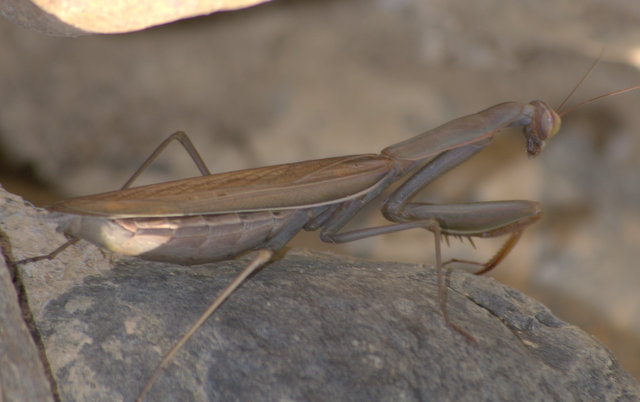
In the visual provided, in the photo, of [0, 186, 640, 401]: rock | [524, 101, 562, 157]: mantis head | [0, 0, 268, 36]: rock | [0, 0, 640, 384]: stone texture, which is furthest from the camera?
[0, 0, 640, 384]: stone texture

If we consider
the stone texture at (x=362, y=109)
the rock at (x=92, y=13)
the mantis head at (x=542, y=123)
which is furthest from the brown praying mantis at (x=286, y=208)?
the stone texture at (x=362, y=109)

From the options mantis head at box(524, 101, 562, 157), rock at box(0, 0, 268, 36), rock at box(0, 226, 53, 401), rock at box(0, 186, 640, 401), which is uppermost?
mantis head at box(524, 101, 562, 157)

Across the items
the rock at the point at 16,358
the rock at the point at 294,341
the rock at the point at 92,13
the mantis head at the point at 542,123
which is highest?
the mantis head at the point at 542,123

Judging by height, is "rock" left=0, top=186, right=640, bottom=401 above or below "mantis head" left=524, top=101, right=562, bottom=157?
below

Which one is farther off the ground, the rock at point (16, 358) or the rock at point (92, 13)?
the rock at point (92, 13)

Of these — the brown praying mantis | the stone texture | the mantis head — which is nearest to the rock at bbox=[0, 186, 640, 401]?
the brown praying mantis

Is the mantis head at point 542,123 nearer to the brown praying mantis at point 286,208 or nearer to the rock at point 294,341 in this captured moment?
the brown praying mantis at point 286,208

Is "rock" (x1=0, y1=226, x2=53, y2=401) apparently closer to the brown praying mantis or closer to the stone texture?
the brown praying mantis
